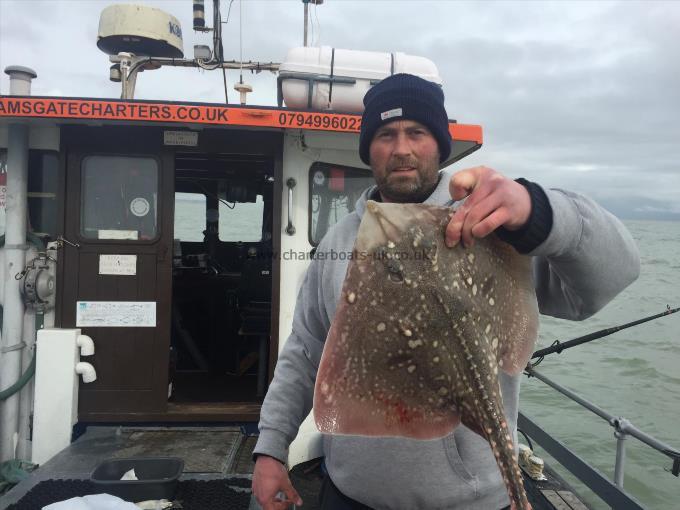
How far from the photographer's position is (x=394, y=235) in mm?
1290

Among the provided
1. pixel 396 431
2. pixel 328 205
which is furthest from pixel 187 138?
pixel 396 431

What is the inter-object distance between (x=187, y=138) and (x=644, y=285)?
2669 cm

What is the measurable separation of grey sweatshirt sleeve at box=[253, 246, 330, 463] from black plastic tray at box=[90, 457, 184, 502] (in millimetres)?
1901

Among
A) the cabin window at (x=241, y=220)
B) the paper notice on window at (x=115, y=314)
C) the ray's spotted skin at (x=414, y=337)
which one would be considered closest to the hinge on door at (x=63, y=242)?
the paper notice on window at (x=115, y=314)

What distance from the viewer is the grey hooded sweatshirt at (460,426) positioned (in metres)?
1.37

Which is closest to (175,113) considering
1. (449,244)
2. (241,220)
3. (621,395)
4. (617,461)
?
(449,244)

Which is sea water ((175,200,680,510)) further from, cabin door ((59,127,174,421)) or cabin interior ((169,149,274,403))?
cabin door ((59,127,174,421))

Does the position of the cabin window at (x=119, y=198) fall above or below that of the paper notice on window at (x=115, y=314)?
above

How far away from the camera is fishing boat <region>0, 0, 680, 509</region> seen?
166 inches

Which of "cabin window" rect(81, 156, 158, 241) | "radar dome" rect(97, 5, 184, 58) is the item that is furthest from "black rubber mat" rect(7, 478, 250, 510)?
"radar dome" rect(97, 5, 184, 58)

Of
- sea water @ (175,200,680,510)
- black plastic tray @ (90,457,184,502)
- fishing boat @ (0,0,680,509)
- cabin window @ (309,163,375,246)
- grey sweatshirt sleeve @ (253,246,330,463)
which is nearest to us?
grey sweatshirt sleeve @ (253,246,330,463)

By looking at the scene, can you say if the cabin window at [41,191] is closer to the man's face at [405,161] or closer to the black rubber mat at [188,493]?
the black rubber mat at [188,493]

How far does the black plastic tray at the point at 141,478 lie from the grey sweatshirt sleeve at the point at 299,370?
190 cm

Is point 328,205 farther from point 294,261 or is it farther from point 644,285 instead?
point 644,285
